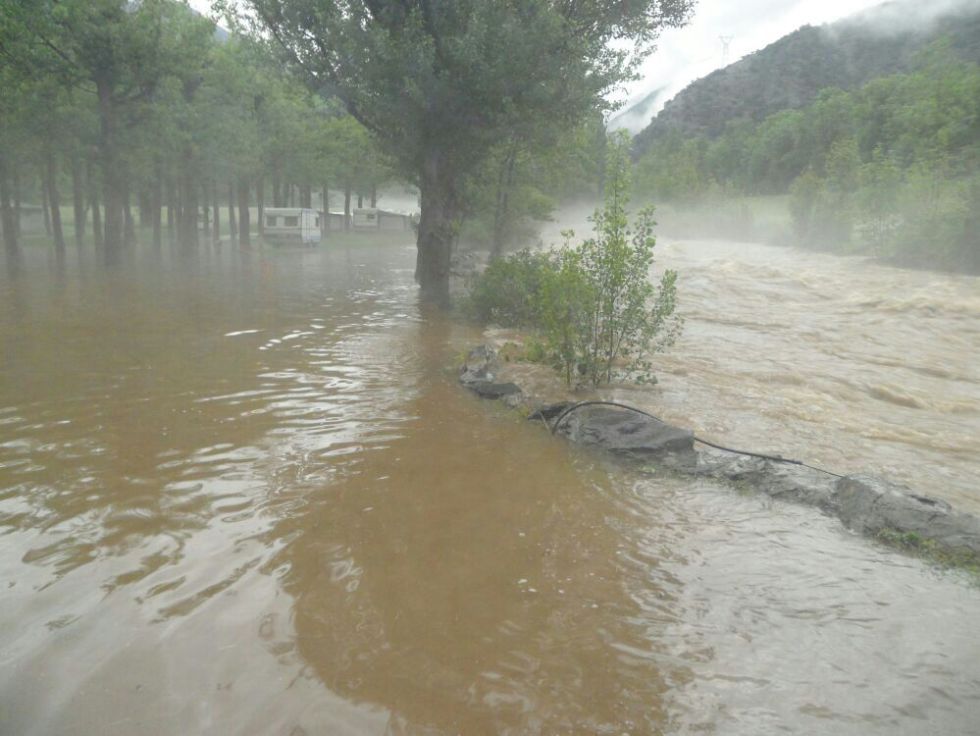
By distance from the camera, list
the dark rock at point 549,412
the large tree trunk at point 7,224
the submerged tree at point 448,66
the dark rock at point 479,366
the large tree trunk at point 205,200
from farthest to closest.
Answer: the large tree trunk at point 205,200, the large tree trunk at point 7,224, the submerged tree at point 448,66, the dark rock at point 479,366, the dark rock at point 549,412

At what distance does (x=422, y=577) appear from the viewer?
4.48m

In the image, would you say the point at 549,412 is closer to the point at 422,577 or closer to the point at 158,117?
the point at 422,577

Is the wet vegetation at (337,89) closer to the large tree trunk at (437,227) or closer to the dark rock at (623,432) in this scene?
the large tree trunk at (437,227)

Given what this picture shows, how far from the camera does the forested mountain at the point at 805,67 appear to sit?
157500 millimetres

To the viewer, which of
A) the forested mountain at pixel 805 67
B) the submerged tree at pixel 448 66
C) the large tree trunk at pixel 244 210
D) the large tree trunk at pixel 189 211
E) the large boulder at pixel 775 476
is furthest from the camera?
the forested mountain at pixel 805 67

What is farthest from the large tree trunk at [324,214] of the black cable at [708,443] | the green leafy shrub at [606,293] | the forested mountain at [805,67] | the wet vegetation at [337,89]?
the forested mountain at [805,67]

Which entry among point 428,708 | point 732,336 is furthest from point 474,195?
point 428,708

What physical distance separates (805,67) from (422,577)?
199 m

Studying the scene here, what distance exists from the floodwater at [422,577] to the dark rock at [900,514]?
0.28 meters

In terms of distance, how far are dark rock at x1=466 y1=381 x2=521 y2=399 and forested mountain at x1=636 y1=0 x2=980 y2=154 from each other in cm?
16229

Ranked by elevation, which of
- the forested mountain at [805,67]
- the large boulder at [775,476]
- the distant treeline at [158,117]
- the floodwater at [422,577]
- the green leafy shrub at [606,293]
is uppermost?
the forested mountain at [805,67]

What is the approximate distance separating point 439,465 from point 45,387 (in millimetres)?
5860

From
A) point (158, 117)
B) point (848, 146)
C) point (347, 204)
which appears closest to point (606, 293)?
point (158, 117)

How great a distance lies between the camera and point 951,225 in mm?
29562
